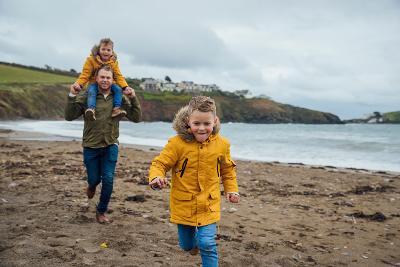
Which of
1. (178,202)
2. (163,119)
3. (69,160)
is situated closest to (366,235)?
(178,202)

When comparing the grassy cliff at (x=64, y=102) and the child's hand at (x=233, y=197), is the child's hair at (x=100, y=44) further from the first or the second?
the grassy cliff at (x=64, y=102)

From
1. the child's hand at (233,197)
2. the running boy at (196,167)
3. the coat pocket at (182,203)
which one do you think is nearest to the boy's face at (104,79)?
the running boy at (196,167)

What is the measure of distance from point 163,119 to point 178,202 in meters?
101

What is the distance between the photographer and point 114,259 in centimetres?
467

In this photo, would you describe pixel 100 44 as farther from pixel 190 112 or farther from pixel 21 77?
pixel 21 77

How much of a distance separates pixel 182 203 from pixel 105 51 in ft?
10.8

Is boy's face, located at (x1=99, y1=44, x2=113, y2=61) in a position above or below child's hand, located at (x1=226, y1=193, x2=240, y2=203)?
above

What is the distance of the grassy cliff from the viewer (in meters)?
63.9

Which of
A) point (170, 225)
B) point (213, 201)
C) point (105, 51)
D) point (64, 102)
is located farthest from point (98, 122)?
point (64, 102)

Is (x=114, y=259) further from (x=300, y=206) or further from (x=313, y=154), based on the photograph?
(x=313, y=154)

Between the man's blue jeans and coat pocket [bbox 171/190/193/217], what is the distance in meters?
2.18

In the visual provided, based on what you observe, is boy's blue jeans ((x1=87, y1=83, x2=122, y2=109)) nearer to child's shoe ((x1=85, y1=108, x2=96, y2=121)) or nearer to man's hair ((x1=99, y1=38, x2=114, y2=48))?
child's shoe ((x1=85, y1=108, x2=96, y2=121))

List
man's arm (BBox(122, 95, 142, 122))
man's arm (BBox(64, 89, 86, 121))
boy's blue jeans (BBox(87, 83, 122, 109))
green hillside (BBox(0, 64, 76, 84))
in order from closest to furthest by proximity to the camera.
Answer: boy's blue jeans (BBox(87, 83, 122, 109)) → man's arm (BBox(64, 89, 86, 121)) → man's arm (BBox(122, 95, 142, 122)) → green hillside (BBox(0, 64, 76, 84))

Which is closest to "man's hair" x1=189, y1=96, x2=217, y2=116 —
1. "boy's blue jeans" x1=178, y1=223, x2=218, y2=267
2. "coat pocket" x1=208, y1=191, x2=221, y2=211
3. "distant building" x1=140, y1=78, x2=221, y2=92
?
"coat pocket" x1=208, y1=191, x2=221, y2=211
